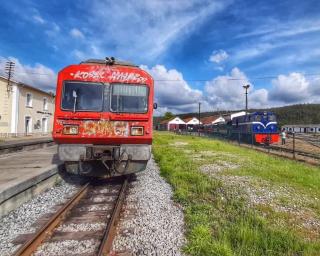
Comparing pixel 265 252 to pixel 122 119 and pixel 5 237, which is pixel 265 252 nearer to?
pixel 5 237

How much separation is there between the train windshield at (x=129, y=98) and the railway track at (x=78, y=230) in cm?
233

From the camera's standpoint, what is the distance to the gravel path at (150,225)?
13.4ft

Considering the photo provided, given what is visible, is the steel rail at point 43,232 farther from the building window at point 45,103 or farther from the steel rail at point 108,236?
the building window at point 45,103

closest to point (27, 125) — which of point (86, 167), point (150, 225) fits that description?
point (86, 167)

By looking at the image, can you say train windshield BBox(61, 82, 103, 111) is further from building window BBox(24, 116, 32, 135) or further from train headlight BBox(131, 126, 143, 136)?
building window BBox(24, 116, 32, 135)

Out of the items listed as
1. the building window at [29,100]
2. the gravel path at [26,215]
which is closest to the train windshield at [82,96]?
the gravel path at [26,215]

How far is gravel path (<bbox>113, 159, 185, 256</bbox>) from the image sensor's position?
161 inches

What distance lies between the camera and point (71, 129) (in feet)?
24.0

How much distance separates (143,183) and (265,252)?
5001 millimetres

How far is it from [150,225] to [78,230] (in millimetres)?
1252

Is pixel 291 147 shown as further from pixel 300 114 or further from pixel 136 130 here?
pixel 300 114

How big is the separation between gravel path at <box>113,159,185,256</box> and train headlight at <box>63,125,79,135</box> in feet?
7.20

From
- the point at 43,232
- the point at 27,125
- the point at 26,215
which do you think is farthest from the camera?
the point at 27,125

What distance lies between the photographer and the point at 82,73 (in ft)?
24.9
